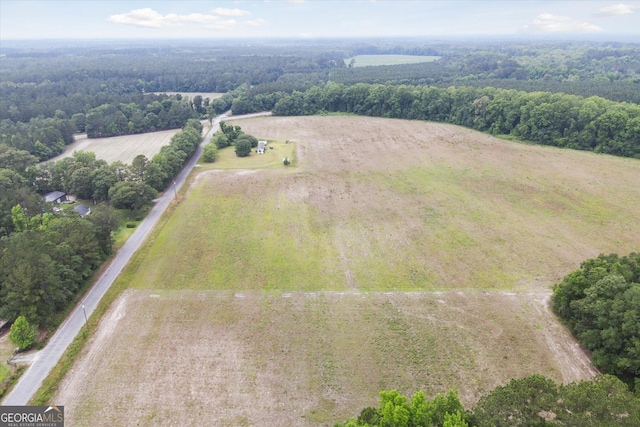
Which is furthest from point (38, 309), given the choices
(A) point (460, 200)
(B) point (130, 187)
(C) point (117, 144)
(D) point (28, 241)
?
(C) point (117, 144)

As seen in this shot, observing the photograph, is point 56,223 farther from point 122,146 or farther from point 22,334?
point 122,146

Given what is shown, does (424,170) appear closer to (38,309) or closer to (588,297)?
(588,297)

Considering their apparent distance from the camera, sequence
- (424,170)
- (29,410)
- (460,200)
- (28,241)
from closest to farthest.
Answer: (29,410) < (28,241) < (460,200) < (424,170)

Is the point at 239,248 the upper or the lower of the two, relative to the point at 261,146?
lower

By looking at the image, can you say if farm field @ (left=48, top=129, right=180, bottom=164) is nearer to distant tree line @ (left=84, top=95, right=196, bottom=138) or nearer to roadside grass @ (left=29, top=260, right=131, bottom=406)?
distant tree line @ (left=84, top=95, right=196, bottom=138)

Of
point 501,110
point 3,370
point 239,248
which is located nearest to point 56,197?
point 239,248
